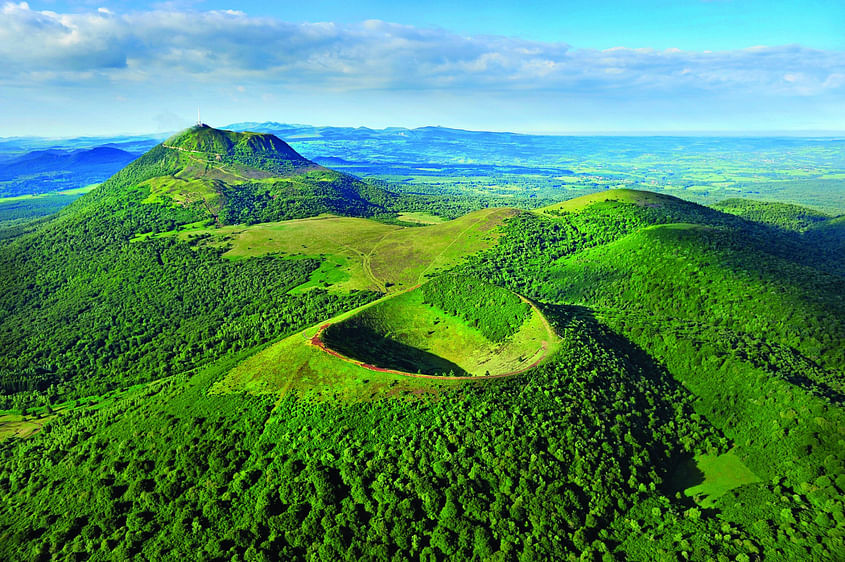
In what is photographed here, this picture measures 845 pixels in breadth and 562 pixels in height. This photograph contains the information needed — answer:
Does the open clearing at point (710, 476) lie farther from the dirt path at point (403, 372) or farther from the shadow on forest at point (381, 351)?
the shadow on forest at point (381, 351)

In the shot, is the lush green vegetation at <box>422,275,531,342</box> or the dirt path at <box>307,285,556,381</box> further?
the lush green vegetation at <box>422,275,531,342</box>

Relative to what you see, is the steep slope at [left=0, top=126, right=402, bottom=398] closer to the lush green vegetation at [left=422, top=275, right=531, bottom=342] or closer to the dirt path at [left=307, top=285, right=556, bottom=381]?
the lush green vegetation at [left=422, top=275, right=531, bottom=342]

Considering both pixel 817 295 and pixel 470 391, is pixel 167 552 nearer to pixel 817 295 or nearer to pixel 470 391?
pixel 470 391

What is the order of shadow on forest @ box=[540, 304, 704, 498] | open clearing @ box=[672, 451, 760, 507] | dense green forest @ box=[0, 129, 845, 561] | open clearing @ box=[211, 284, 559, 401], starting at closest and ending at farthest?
dense green forest @ box=[0, 129, 845, 561] < open clearing @ box=[672, 451, 760, 507] < shadow on forest @ box=[540, 304, 704, 498] < open clearing @ box=[211, 284, 559, 401]

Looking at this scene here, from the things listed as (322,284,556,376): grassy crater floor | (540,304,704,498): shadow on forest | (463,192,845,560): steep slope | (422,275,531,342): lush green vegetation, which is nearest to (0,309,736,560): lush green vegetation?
(540,304,704,498): shadow on forest

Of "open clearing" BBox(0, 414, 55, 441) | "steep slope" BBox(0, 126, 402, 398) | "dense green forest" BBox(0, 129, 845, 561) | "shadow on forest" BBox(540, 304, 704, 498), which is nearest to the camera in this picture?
"dense green forest" BBox(0, 129, 845, 561)
